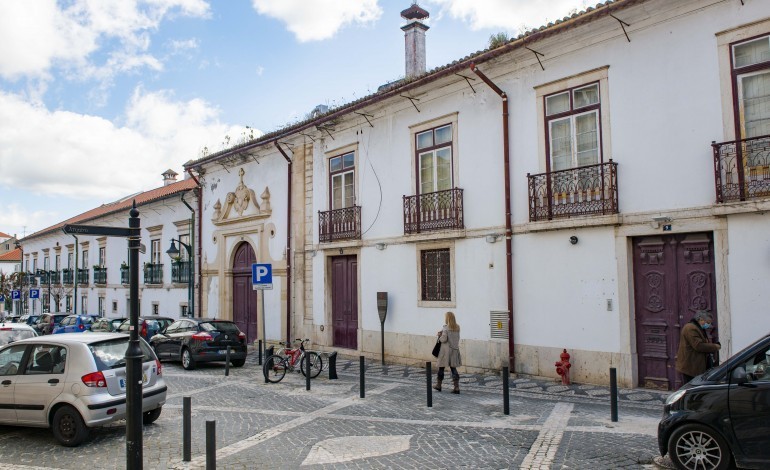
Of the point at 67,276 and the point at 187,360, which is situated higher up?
the point at 67,276

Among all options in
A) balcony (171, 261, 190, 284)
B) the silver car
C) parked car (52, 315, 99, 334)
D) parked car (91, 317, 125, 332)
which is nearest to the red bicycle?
the silver car

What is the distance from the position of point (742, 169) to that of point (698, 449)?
5391 millimetres

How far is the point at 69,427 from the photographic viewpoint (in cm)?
757

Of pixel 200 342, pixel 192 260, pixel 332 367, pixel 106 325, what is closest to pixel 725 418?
pixel 332 367

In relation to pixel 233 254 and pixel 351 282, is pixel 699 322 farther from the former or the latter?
pixel 233 254

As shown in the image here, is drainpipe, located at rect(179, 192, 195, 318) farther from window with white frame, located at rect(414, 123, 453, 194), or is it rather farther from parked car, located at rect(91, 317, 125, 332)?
window with white frame, located at rect(414, 123, 453, 194)

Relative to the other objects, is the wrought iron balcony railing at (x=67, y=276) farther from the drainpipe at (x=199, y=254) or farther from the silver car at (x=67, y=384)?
the silver car at (x=67, y=384)

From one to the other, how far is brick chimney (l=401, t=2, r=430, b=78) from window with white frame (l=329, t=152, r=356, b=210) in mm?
3349

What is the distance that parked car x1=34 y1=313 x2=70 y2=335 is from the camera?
23.4 metres

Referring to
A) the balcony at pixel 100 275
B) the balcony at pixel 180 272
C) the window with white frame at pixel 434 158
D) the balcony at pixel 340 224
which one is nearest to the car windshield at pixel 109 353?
the window with white frame at pixel 434 158

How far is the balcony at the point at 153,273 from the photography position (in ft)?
85.1

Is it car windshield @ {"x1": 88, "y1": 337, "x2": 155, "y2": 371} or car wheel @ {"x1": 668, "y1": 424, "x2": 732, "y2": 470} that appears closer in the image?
car wheel @ {"x1": 668, "y1": 424, "x2": 732, "y2": 470}

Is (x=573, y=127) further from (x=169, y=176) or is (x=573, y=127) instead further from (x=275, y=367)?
(x=169, y=176)

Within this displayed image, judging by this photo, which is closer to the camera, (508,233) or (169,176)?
(508,233)
